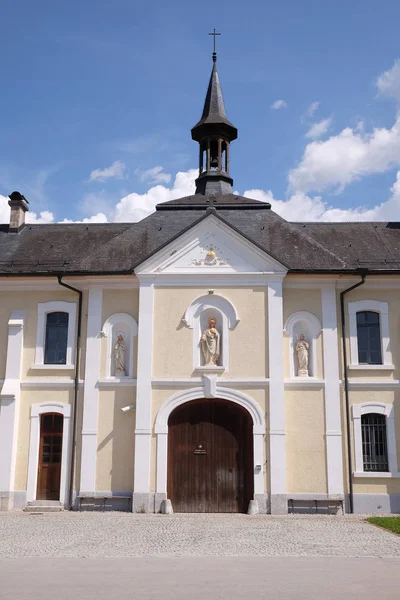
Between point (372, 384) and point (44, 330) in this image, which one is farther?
point (44, 330)

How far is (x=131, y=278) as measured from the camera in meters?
21.4

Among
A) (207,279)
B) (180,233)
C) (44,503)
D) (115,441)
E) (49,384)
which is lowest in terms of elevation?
(44,503)

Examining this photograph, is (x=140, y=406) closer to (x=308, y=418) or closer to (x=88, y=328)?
(x=88, y=328)

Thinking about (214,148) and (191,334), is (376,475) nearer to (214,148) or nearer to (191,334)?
(191,334)

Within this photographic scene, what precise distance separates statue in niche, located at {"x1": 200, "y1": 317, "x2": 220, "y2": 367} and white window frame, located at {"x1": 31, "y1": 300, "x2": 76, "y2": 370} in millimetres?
4467

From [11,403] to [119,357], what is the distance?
3843mm

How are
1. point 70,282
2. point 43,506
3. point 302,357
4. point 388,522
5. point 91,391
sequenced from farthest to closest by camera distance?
1. point 70,282
2. point 91,391
3. point 302,357
4. point 43,506
5. point 388,522

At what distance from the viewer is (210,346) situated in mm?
20516

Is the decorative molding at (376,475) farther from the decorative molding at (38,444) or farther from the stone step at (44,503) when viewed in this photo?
the stone step at (44,503)

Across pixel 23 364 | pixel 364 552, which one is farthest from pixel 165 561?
pixel 23 364

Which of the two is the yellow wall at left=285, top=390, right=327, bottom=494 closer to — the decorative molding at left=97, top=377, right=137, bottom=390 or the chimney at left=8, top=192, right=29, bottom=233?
the decorative molding at left=97, top=377, right=137, bottom=390

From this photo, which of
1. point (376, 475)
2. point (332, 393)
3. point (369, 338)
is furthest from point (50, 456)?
point (369, 338)

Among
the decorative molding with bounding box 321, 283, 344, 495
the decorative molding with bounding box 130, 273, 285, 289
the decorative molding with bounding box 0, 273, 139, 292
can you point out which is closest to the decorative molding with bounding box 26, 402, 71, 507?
the decorative molding with bounding box 0, 273, 139, 292

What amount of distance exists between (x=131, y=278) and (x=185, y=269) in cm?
185
